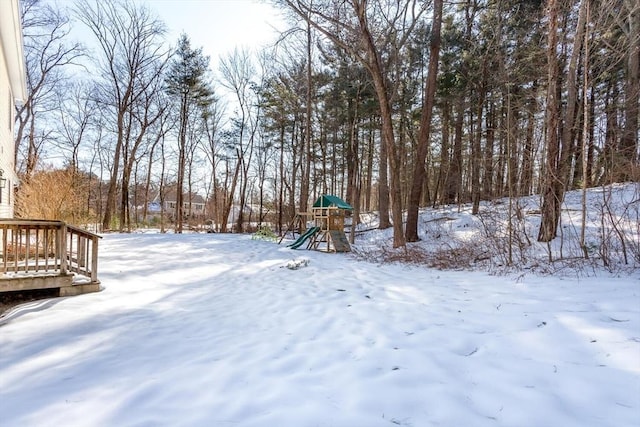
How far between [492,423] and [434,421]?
0.94 feet

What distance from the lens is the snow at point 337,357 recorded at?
70.2 inches

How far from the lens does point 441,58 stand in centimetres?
1395

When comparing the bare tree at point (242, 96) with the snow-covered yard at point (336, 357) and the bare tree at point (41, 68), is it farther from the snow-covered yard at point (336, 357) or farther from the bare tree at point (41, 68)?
the snow-covered yard at point (336, 357)

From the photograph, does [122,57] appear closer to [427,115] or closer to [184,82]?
[184,82]

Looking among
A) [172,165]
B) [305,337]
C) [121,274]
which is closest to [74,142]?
[172,165]

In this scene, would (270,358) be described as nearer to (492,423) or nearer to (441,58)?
(492,423)

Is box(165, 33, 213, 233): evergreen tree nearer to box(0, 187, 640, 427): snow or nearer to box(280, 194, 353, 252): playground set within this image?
box(280, 194, 353, 252): playground set

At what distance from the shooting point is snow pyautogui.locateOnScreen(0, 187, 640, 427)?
1.78 meters

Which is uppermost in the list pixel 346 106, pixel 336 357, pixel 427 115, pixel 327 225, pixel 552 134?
pixel 346 106

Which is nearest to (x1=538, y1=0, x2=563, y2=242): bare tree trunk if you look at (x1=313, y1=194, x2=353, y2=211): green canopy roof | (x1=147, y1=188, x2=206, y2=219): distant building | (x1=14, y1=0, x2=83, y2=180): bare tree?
(x1=313, y1=194, x2=353, y2=211): green canopy roof

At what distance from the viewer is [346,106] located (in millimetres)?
16797

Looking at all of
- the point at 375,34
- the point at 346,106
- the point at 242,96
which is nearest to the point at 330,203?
the point at 375,34

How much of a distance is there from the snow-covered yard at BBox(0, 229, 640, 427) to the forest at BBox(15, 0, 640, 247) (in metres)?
3.59

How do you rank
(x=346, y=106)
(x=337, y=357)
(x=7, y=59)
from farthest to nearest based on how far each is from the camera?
(x=346, y=106)
(x=7, y=59)
(x=337, y=357)
